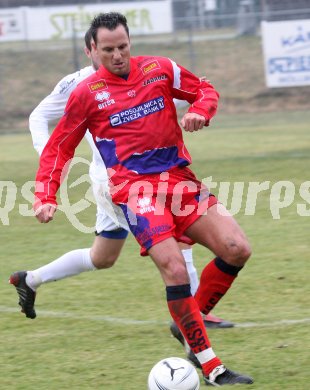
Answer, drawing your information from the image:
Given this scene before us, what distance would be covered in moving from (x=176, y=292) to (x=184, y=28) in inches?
1048

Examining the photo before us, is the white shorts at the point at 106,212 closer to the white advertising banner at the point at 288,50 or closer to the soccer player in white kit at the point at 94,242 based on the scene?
the soccer player in white kit at the point at 94,242

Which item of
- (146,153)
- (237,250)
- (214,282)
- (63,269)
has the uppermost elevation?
(146,153)

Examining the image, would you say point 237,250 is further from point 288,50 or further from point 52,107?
point 288,50

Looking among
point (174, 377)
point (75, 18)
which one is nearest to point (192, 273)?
point (174, 377)

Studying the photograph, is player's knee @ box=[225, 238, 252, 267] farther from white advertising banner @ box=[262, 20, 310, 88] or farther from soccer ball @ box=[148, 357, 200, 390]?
white advertising banner @ box=[262, 20, 310, 88]

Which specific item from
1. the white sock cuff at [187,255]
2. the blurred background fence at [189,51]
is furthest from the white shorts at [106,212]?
the blurred background fence at [189,51]

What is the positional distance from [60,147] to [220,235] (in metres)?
0.99

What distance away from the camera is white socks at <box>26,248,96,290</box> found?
6770 mm

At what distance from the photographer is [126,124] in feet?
18.1

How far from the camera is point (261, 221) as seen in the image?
33.9 feet

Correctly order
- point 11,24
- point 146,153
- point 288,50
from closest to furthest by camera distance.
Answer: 1. point 146,153
2. point 288,50
3. point 11,24

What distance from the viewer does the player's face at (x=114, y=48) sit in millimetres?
5465

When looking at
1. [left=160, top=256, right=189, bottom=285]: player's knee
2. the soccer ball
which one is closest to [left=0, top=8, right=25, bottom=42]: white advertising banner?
[left=160, top=256, right=189, bottom=285]: player's knee

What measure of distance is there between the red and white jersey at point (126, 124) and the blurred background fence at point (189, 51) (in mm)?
20525
